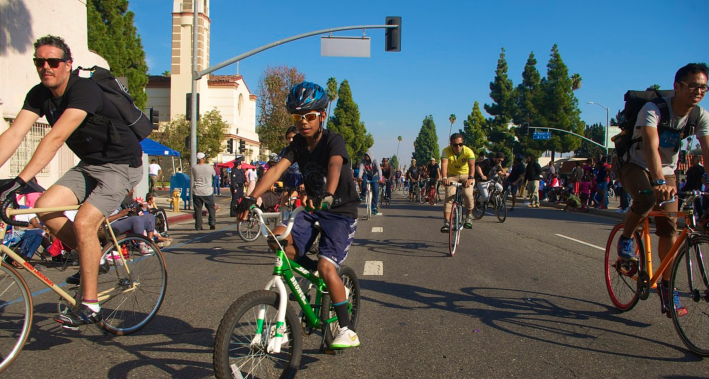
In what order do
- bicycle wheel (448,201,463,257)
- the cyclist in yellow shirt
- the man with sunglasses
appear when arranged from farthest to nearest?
1. the cyclist in yellow shirt
2. bicycle wheel (448,201,463,257)
3. the man with sunglasses

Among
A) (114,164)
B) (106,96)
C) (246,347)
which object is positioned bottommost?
(246,347)

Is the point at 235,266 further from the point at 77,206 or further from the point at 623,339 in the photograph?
the point at 623,339

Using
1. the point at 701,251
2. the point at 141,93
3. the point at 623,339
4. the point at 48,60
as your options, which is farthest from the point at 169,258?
the point at 141,93

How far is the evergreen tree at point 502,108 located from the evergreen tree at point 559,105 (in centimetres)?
607

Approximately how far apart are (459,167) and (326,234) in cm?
667

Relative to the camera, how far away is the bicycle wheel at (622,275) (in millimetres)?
4484

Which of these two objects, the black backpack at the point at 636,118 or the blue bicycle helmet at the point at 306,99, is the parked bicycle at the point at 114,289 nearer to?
the blue bicycle helmet at the point at 306,99

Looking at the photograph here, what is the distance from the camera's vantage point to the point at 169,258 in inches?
309

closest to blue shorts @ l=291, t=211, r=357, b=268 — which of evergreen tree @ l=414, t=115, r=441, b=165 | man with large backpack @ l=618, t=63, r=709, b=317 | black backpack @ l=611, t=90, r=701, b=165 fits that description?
man with large backpack @ l=618, t=63, r=709, b=317

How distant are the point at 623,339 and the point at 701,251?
2.82 feet

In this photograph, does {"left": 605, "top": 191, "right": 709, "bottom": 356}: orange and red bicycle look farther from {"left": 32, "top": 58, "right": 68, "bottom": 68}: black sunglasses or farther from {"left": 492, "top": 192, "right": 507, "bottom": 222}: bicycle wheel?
{"left": 492, "top": 192, "right": 507, "bottom": 222}: bicycle wheel

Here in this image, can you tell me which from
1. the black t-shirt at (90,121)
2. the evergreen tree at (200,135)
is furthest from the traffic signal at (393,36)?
the evergreen tree at (200,135)

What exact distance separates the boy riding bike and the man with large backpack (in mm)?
2265

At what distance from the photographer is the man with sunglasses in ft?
11.1
